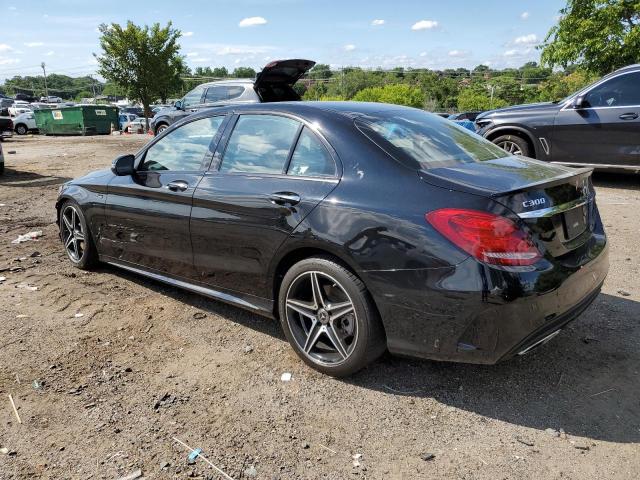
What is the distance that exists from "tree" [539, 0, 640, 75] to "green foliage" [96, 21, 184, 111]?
2919 centimetres

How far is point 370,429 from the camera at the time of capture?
8.82 feet

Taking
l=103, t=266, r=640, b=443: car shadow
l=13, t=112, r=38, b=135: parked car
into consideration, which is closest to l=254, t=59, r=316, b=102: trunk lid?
l=103, t=266, r=640, b=443: car shadow

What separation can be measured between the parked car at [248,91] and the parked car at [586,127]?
12.6 ft

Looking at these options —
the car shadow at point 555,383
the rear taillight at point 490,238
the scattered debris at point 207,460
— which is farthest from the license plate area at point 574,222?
the scattered debris at point 207,460

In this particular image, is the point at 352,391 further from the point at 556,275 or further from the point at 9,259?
the point at 9,259

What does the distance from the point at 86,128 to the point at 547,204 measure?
3295 centimetres

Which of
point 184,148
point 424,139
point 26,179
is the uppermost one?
point 424,139

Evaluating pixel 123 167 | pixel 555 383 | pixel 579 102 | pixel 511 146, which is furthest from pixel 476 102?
pixel 555 383

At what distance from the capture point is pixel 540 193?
2748mm

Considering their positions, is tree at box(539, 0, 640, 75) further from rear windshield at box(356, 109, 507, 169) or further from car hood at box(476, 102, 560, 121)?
rear windshield at box(356, 109, 507, 169)

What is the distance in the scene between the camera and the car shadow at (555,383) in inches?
107

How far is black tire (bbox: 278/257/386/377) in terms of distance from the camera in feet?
9.48

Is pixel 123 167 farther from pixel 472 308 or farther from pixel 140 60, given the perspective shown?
pixel 140 60

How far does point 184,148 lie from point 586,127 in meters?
6.83
